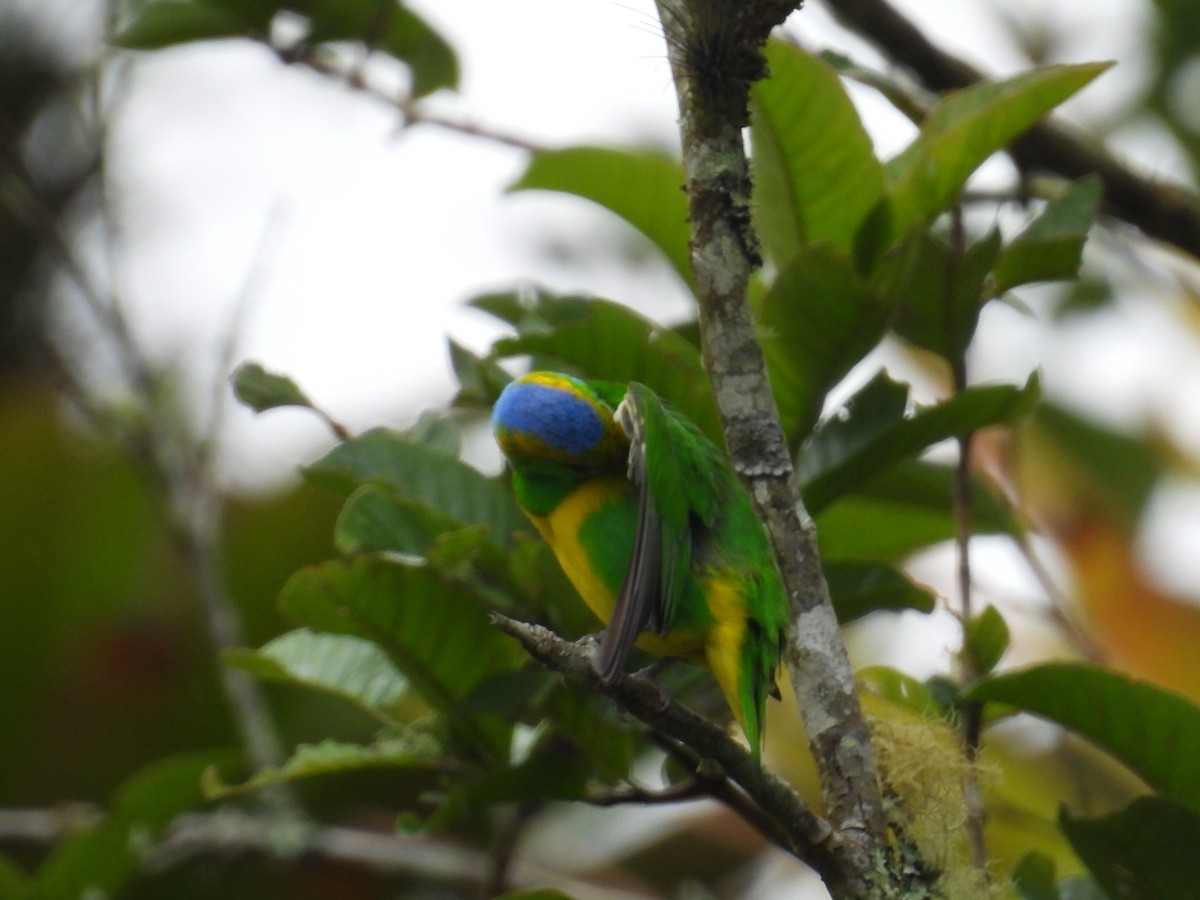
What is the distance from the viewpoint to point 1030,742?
3.35 meters

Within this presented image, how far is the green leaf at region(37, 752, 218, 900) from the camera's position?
2801 millimetres

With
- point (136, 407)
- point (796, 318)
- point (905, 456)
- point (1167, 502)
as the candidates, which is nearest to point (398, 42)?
point (796, 318)

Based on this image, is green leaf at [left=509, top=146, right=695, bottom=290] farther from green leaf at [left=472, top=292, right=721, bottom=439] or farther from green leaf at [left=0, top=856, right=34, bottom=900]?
green leaf at [left=0, top=856, right=34, bottom=900]

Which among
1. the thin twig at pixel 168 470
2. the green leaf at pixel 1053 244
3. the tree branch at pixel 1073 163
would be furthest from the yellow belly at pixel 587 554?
the thin twig at pixel 168 470

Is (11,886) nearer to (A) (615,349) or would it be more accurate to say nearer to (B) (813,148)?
(A) (615,349)

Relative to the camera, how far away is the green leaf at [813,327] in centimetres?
186

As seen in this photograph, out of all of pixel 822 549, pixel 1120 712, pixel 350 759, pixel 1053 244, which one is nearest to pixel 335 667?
pixel 350 759

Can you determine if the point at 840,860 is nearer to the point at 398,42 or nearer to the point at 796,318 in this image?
the point at 796,318

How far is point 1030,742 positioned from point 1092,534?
0.59 metres

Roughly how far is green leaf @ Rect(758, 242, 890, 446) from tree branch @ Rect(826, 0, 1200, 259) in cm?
85

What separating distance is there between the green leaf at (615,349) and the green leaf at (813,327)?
128 mm

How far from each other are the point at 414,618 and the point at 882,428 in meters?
0.72

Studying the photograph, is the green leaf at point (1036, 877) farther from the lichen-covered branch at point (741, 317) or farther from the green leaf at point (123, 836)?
the green leaf at point (123, 836)

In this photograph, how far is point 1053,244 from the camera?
Result: 191 cm
